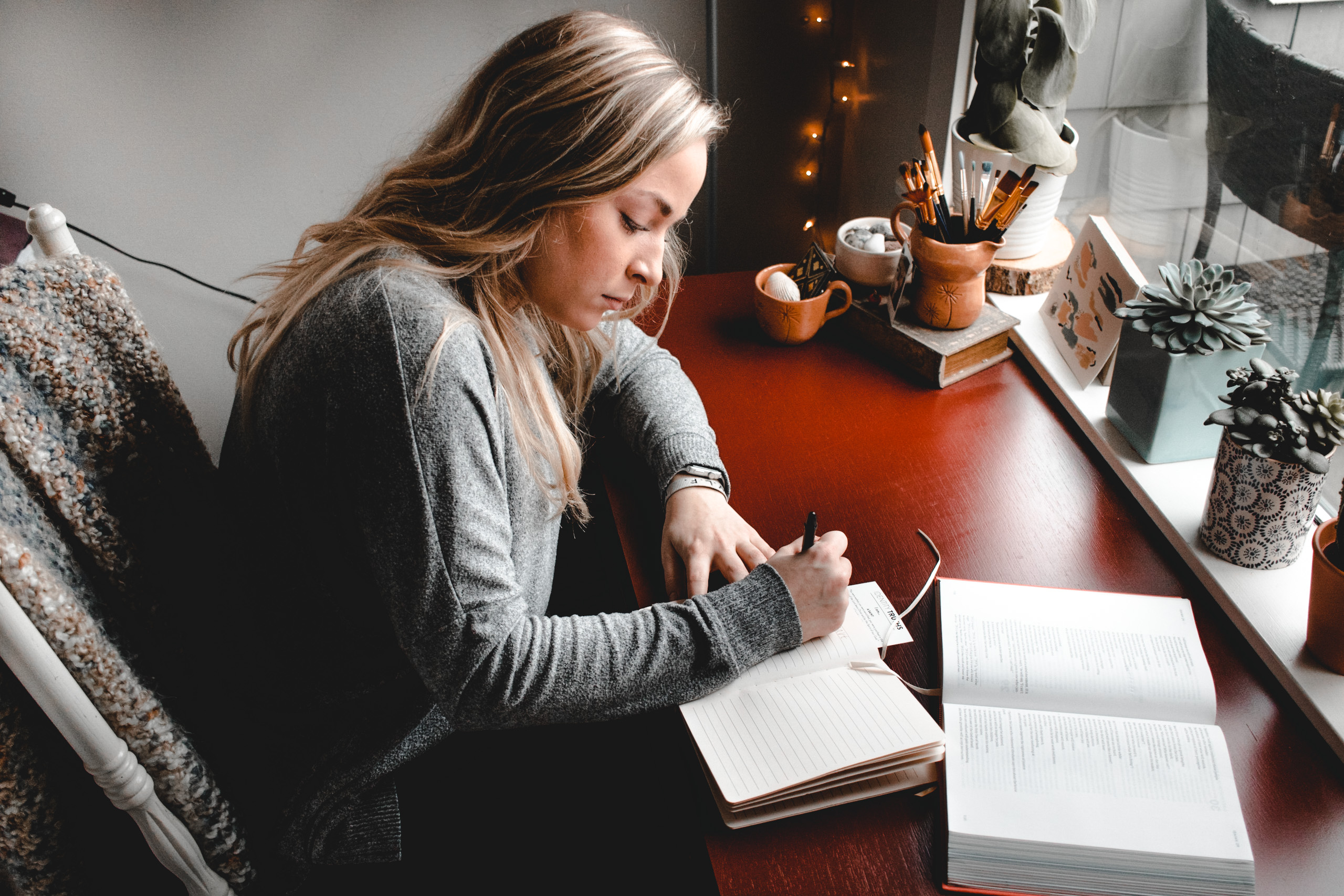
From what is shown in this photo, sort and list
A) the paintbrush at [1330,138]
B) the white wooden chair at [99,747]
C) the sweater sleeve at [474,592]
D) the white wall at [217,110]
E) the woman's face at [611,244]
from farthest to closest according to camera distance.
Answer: the white wall at [217,110]
the paintbrush at [1330,138]
the woman's face at [611,244]
the sweater sleeve at [474,592]
the white wooden chair at [99,747]

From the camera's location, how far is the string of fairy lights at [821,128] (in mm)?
1923

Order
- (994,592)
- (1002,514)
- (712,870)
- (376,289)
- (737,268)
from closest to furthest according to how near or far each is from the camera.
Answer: (712,870) → (376,289) → (994,592) → (1002,514) → (737,268)

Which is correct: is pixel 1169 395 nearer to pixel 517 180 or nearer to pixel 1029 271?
pixel 1029 271

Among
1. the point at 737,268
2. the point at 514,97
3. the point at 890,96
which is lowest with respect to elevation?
the point at 737,268

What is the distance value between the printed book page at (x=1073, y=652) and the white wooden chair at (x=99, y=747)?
0.66 meters

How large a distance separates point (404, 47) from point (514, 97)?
1.13m

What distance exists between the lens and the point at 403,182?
0.90 meters

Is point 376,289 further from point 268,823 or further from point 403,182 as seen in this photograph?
point 268,823

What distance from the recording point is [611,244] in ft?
2.82

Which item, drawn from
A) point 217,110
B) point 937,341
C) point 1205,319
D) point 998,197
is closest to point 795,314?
point 937,341

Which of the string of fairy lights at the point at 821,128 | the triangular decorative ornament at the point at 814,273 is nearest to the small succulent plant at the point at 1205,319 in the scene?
the triangular decorative ornament at the point at 814,273

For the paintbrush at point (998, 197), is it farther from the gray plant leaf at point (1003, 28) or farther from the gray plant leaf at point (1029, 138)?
the gray plant leaf at point (1003, 28)

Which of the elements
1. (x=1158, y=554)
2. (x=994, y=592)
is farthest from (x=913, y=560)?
(x=1158, y=554)

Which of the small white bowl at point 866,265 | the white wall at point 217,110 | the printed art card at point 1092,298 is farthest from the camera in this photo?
the white wall at point 217,110
